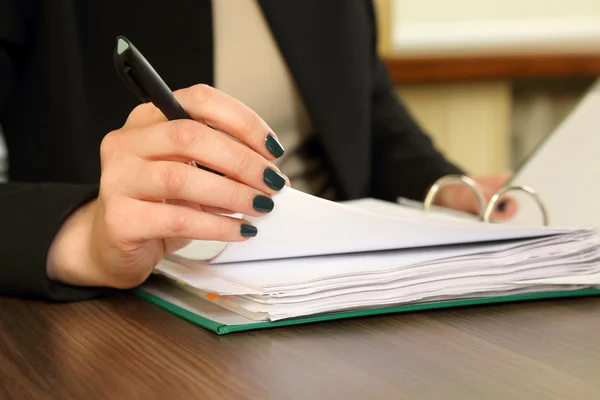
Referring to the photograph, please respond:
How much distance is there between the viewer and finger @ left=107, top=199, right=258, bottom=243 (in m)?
0.48

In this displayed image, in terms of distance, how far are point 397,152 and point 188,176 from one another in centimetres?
65

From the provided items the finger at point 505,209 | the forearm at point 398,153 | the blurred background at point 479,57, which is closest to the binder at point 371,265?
the finger at point 505,209

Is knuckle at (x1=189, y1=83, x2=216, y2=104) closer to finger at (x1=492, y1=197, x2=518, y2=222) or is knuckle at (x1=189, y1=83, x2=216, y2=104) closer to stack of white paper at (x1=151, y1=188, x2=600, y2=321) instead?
stack of white paper at (x1=151, y1=188, x2=600, y2=321)

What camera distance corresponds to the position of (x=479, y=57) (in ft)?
5.57

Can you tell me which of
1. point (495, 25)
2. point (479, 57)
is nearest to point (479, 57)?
point (479, 57)

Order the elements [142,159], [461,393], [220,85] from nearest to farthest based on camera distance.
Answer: [461,393], [142,159], [220,85]

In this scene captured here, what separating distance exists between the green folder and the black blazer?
19cm

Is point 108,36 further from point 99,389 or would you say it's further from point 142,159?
point 99,389

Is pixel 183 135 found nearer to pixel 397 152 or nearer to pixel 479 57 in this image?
pixel 397 152

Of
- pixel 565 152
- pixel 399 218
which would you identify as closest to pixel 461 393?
pixel 399 218

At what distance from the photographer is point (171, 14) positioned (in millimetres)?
877

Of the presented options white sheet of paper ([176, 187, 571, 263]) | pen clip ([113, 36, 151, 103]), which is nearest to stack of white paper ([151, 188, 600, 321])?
white sheet of paper ([176, 187, 571, 263])

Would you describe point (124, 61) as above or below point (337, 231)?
above

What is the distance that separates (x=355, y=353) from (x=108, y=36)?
1.90 feet
